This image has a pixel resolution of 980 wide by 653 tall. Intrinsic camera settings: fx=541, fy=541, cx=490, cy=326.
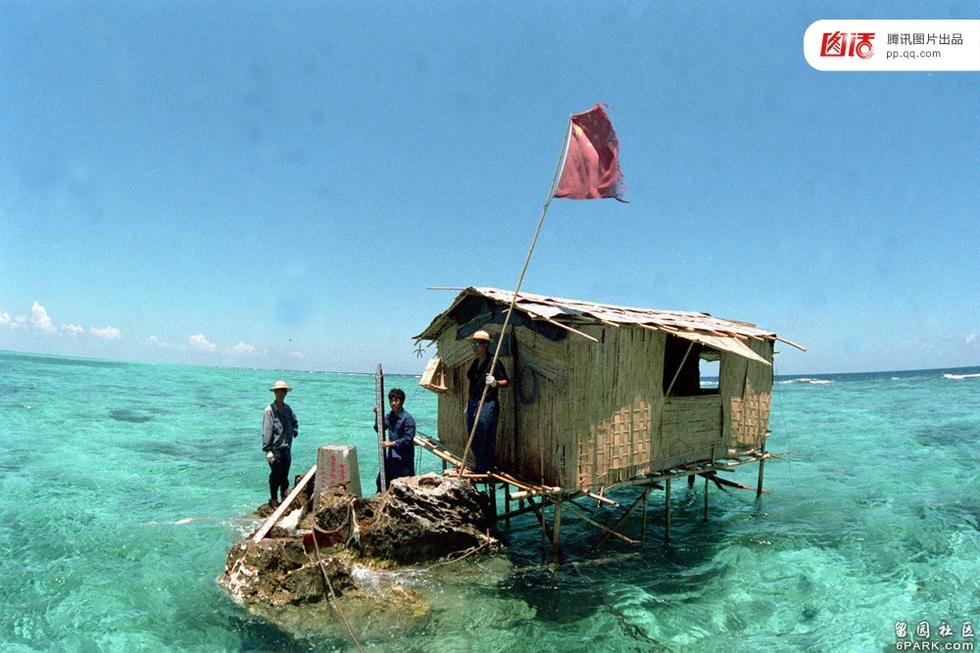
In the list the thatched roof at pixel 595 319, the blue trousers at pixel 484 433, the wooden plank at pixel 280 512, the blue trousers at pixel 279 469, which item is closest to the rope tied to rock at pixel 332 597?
the wooden plank at pixel 280 512

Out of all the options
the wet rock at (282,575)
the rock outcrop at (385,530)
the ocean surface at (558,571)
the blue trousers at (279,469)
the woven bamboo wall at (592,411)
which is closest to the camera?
the wet rock at (282,575)

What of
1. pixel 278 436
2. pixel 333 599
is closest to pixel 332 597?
pixel 333 599

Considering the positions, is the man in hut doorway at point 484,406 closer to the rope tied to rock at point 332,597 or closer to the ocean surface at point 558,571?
the ocean surface at point 558,571

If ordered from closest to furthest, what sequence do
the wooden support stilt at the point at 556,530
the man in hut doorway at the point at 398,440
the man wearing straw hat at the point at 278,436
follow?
the wooden support stilt at the point at 556,530 < the man in hut doorway at the point at 398,440 < the man wearing straw hat at the point at 278,436

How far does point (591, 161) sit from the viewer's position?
7535mm

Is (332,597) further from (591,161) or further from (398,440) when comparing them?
(591,161)

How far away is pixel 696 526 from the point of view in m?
12.1

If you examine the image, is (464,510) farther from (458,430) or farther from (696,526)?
(696,526)

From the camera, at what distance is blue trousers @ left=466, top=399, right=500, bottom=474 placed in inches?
339

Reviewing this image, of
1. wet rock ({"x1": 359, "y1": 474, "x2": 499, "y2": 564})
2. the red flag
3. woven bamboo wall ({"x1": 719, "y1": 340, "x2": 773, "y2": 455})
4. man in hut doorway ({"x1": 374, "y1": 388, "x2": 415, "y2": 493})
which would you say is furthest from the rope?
woven bamboo wall ({"x1": 719, "y1": 340, "x2": 773, "y2": 455})

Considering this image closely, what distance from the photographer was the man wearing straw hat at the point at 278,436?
9.59m

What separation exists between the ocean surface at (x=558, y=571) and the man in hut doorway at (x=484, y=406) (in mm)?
1668

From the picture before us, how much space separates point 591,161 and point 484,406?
4.02 metres

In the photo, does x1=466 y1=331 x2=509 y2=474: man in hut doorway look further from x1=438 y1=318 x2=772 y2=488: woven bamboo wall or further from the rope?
the rope
